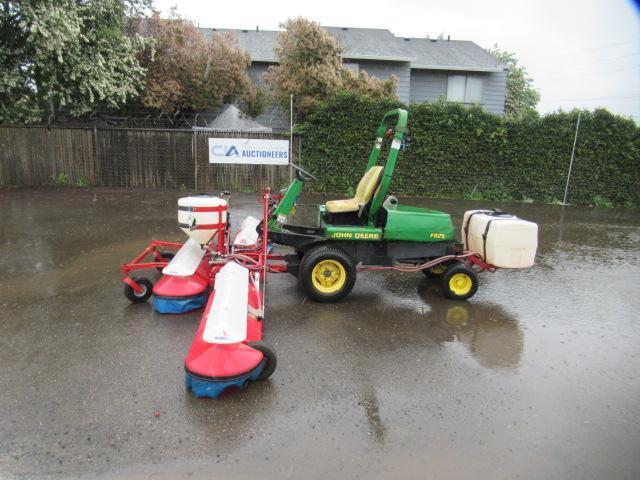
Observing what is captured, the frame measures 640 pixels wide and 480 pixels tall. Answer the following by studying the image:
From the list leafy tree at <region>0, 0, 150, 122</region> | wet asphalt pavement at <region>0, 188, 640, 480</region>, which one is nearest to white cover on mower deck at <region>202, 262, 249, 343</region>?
wet asphalt pavement at <region>0, 188, 640, 480</region>

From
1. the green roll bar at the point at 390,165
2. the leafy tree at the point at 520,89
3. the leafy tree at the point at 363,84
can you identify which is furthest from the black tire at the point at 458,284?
the leafy tree at the point at 520,89

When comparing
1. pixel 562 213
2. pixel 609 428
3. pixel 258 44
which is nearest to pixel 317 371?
pixel 609 428

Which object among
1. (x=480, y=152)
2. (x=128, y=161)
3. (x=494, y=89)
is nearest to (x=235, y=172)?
(x=128, y=161)

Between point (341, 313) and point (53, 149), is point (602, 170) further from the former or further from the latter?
point (53, 149)

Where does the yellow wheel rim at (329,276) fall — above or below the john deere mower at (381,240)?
below

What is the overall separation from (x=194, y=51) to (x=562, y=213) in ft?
41.0

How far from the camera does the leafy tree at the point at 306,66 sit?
45.5 feet

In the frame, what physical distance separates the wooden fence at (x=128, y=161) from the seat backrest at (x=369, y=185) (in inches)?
318

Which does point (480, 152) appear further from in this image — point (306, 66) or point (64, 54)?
point (64, 54)

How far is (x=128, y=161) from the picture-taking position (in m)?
13.6

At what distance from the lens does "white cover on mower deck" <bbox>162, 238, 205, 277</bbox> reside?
4.84 meters

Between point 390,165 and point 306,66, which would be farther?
point 306,66

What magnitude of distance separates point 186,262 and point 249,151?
9.02 m

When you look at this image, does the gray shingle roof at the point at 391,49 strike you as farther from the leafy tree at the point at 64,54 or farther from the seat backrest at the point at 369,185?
the seat backrest at the point at 369,185
